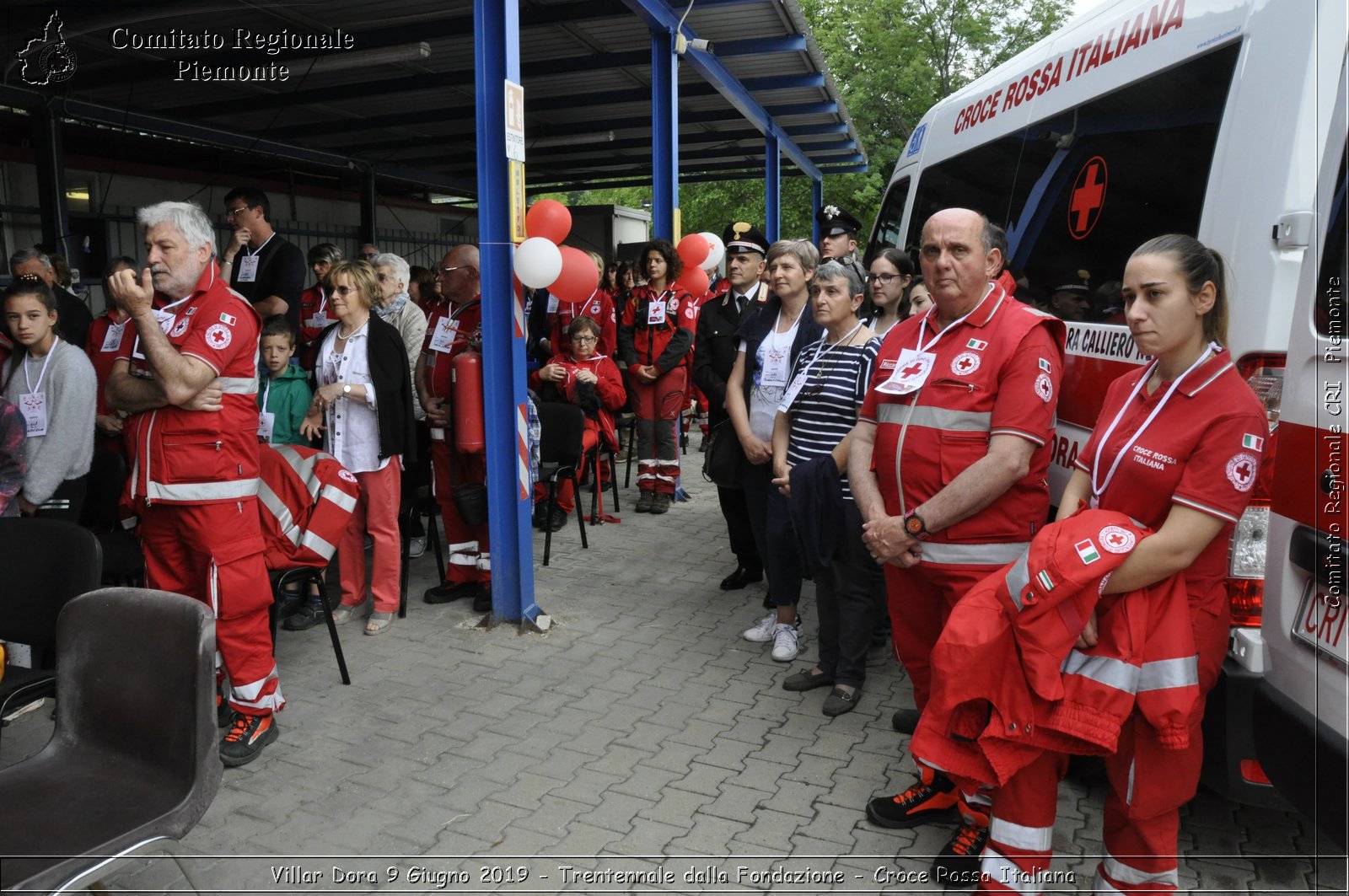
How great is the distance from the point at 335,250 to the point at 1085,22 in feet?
15.2

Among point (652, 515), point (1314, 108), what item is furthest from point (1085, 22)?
point (652, 515)

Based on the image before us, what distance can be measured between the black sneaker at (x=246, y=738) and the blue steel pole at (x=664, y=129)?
16.9 feet

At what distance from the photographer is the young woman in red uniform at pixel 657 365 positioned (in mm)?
7211

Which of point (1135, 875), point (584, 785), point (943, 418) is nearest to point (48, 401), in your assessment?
point (584, 785)

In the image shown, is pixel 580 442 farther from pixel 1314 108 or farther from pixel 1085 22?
pixel 1314 108

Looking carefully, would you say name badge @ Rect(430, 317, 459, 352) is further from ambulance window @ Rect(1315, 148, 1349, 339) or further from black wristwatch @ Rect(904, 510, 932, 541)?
ambulance window @ Rect(1315, 148, 1349, 339)

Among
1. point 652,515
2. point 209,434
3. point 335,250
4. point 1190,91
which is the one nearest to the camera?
point 1190,91

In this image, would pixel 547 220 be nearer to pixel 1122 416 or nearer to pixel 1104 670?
pixel 1122 416

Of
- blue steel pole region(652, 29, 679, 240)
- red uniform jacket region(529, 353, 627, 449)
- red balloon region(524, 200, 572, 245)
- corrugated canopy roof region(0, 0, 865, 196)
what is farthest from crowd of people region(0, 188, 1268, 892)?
corrugated canopy roof region(0, 0, 865, 196)

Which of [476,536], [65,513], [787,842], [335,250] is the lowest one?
[787,842]

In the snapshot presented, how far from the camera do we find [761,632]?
4.70 meters

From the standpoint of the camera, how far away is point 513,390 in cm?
477

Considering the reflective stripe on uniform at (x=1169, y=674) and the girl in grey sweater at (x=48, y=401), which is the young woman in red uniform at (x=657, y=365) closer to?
the girl in grey sweater at (x=48, y=401)

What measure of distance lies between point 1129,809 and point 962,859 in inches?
24.8
